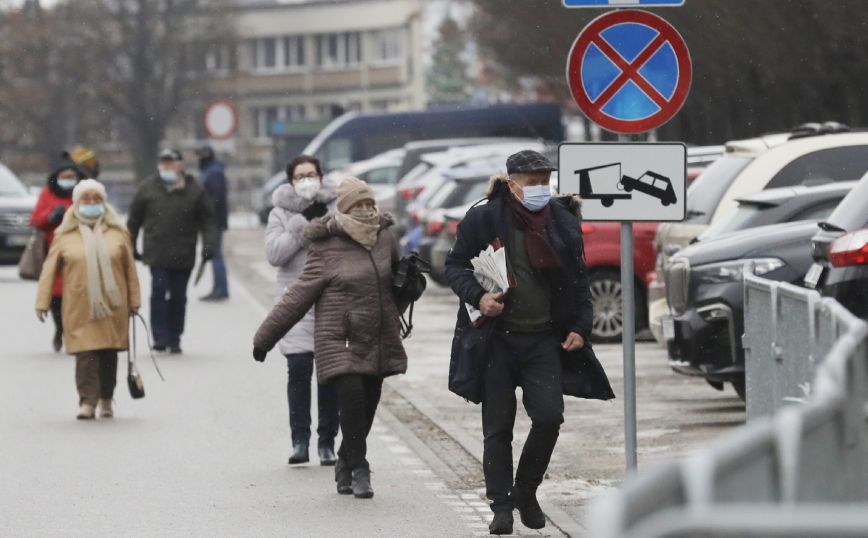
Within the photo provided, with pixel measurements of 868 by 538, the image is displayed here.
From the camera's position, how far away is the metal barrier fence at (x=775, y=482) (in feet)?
10.1

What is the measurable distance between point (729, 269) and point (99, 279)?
158 inches

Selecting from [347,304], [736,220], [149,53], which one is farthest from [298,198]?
[149,53]

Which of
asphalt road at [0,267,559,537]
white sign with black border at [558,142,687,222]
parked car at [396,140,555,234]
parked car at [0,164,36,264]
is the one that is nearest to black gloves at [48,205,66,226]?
asphalt road at [0,267,559,537]

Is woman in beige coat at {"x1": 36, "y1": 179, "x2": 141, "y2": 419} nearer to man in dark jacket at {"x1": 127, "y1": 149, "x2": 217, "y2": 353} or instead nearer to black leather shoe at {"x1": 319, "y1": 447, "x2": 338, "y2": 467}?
black leather shoe at {"x1": 319, "y1": 447, "x2": 338, "y2": 467}

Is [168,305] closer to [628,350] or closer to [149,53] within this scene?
[628,350]

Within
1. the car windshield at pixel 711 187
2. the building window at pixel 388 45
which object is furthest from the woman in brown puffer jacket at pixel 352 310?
the building window at pixel 388 45

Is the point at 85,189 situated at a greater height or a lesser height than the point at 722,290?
greater

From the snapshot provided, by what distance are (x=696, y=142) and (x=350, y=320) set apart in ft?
137

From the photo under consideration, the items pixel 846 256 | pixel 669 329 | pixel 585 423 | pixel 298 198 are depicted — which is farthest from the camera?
pixel 585 423

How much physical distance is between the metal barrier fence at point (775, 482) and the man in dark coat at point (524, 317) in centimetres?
419

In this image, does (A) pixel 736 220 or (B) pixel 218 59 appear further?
(B) pixel 218 59

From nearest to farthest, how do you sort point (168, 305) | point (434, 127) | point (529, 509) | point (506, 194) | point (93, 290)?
point (506, 194)
point (529, 509)
point (93, 290)
point (168, 305)
point (434, 127)

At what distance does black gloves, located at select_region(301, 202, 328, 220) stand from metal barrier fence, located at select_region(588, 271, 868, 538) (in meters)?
6.80

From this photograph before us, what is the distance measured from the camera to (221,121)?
3941cm
